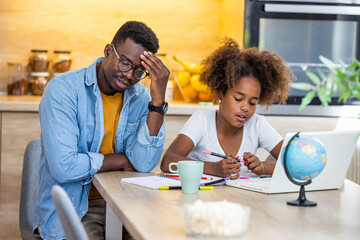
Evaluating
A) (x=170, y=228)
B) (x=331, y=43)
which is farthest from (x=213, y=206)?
(x=331, y=43)

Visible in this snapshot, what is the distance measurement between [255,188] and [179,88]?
1.95m

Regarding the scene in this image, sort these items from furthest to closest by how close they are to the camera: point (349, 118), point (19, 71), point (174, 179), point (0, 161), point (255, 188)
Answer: point (19, 71)
point (349, 118)
point (0, 161)
point (174, 179)
point (255, 188)

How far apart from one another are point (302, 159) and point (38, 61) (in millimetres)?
2365

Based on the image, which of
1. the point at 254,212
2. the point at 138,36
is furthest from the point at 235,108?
the point at 254,212

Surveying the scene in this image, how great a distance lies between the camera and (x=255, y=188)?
1634 mm

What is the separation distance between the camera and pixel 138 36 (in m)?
1.94

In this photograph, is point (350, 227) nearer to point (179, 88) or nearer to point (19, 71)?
point (179, 88)

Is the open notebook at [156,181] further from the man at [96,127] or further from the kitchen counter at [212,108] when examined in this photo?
the kitchen counter at [212,108]

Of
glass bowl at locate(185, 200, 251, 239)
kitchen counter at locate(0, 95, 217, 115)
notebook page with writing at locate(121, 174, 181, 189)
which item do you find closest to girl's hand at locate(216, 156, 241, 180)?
notebook page with writing at locate(121, 174, 181, 189)

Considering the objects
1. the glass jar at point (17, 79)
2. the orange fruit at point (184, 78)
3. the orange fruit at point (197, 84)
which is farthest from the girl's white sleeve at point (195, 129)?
the glass jar at point (17, 79)

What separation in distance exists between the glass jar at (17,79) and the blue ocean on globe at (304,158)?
7.83ft

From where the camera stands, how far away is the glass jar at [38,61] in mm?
3410

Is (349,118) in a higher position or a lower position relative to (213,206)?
lower

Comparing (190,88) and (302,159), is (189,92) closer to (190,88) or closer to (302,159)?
(190,88)
